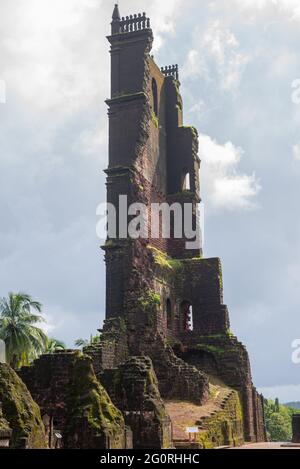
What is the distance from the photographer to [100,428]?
614 inches

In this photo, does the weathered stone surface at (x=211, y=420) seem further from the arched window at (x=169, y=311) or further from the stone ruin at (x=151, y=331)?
the arched window at (x=169, y=311)

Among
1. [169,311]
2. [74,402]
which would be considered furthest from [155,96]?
[74,402]

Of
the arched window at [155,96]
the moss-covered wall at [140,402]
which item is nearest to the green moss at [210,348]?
the moss-covered wall at [140,402]

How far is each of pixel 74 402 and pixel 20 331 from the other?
17137mm

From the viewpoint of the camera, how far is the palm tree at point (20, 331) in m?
32.8

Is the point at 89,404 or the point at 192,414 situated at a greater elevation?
the point at 192,414

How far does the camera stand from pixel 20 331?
3309 cm

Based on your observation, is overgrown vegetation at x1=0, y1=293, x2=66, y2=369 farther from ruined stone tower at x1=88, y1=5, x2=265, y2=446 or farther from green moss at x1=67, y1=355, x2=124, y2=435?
green moss at x1=67, y1=355, x2=124, y2=435

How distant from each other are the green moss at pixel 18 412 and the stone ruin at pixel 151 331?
1935 millimetres

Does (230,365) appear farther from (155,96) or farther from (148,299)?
(155,96)

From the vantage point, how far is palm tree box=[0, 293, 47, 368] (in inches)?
1289

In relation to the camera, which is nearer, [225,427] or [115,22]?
[225,427]

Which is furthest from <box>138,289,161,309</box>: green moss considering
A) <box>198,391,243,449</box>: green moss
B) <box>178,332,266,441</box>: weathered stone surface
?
<box>198,391,243,449</box>: green moss

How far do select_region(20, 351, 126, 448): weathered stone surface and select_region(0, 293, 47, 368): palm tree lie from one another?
13.1 meters
